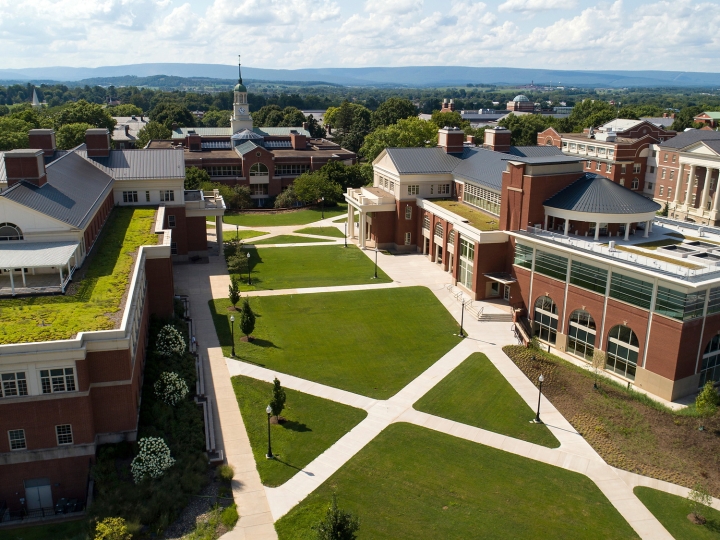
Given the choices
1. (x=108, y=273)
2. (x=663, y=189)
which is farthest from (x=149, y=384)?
(x=663, y=189)

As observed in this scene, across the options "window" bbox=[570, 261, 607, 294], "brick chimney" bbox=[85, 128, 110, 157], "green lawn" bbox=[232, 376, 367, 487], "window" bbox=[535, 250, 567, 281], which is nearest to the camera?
"green lawn" bbox=[232, 376, 367, 487]

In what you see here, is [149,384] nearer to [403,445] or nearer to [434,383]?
[403,445]

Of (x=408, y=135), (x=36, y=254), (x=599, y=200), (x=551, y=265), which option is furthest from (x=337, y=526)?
(x=408, y=135)

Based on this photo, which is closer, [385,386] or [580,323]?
[385,386]

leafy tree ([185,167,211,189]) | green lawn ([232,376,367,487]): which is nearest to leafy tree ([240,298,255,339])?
green lawn ([232,376,367,487])

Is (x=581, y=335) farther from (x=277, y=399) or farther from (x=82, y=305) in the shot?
(x=82, y=305)

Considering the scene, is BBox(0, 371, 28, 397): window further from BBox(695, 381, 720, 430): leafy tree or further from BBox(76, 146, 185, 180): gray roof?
BBox(76, 146, 185, 180): gray roof
